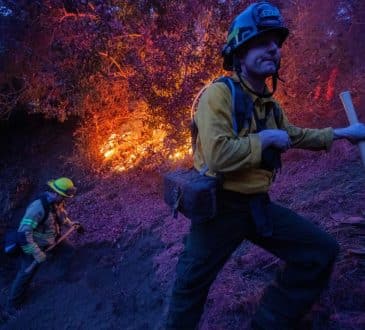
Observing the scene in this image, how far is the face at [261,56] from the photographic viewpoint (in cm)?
248

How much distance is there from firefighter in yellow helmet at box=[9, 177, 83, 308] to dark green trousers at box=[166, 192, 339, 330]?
421 cm

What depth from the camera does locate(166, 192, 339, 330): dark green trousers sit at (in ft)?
8.58

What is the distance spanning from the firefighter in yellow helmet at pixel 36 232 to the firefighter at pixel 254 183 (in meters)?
4.21

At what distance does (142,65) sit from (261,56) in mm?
5960

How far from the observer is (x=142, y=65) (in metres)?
8.12

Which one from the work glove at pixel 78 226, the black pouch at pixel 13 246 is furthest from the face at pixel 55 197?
the work glove at pixel 78 226

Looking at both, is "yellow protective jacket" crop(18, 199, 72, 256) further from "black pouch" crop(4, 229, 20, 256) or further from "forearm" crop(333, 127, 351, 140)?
"forearm" crop(333, 127, 351, 140)

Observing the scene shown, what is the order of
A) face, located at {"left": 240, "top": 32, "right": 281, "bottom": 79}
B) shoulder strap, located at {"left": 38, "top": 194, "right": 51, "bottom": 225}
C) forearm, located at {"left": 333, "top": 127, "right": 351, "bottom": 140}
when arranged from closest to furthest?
face, located at {"left": 240, "top": 32, "right": 281, "bottom": 79} → forearm, located at {"left": 333, "top": 127, "right": 351, "bottom": 140} → shoulder strap, located at {"left": 38, "top": 194, "right": 51, "bottom": 225}

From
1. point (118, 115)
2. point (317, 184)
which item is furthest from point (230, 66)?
point (118, 115)

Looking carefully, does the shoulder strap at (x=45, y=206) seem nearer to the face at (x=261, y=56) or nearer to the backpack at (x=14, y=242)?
the backpack at (x=14, y=242)

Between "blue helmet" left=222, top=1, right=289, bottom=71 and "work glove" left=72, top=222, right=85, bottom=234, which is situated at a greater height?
"blue helmet" left=222, top=1, right=289, bottom=71

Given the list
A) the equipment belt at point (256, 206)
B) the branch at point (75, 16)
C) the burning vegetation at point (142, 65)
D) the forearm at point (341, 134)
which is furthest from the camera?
the branch at point (75, 16)

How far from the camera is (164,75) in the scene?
314 inches

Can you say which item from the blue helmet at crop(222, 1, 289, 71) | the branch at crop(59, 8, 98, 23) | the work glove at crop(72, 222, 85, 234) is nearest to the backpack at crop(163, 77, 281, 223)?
the blue helmet at crop(222, 1, 289, 71)
